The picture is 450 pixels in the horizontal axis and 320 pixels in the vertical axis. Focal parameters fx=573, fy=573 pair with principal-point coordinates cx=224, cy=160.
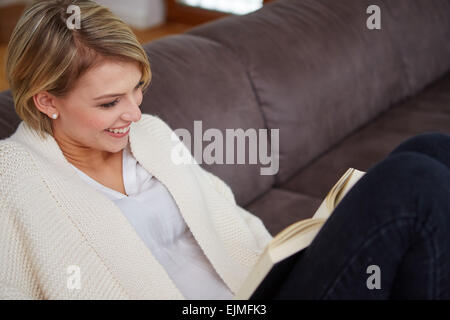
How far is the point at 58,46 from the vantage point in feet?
3.34

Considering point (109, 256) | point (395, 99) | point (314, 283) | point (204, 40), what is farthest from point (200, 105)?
point (395, 99)

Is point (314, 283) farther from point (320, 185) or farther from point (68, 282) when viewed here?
point (320, 185)

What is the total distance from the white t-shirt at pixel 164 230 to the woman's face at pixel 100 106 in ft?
0.29

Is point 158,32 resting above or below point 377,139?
below

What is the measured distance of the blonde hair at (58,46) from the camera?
1.02 meters

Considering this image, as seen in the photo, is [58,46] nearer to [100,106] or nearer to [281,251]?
[100,106]

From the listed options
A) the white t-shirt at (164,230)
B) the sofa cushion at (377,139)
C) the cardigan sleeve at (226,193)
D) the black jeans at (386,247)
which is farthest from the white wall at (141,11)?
the black jeans at (386,247)

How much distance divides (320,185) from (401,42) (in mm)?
875

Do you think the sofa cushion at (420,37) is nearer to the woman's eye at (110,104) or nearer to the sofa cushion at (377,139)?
the sofa cushion at (377,139)

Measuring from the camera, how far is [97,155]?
119cm
